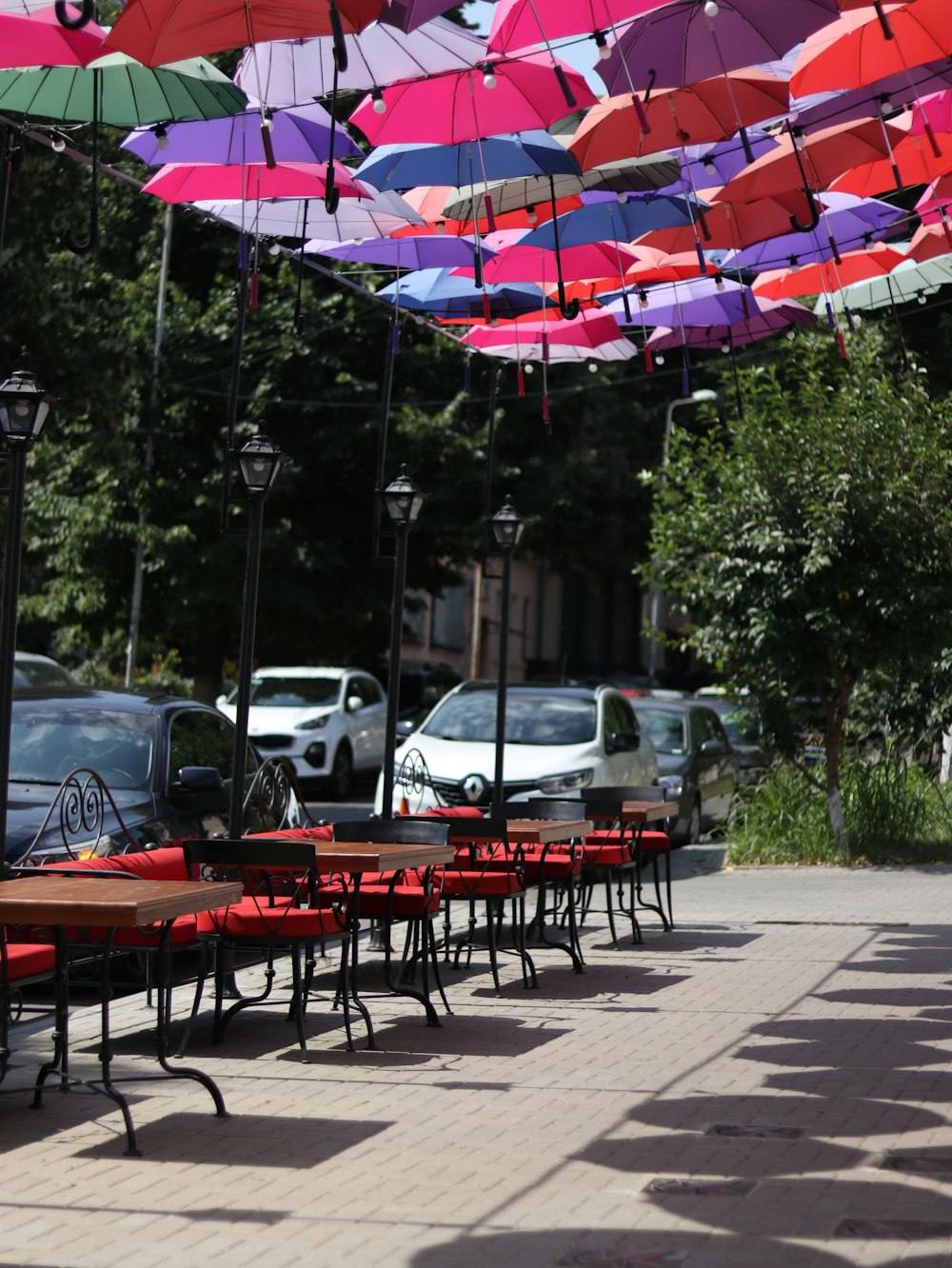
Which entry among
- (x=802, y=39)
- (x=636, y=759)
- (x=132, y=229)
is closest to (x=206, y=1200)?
(x=802, y=39)

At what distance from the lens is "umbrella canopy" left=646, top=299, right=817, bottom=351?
14.3m

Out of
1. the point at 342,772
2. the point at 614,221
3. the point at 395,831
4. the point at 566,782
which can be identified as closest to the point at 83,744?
the point at 395,831

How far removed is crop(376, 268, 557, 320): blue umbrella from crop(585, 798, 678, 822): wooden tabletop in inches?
142

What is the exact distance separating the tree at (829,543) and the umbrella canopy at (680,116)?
8.48 meters

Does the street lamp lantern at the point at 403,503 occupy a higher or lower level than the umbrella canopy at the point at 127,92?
lower

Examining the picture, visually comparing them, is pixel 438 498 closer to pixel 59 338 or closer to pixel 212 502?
pixel 212 502

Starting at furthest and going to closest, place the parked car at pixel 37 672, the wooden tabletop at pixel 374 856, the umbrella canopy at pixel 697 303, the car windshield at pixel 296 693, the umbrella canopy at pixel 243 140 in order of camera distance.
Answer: the car windshield at pixel 296 693 < the parked car at pixel 37 672 < the umbrella canopy at pixel 697 303 < the umbrella canopy at pixel 243 140 < the wooden tabletop at pixel 374 856

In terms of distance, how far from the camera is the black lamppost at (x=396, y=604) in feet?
42.0

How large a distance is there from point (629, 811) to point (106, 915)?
7.15 metres

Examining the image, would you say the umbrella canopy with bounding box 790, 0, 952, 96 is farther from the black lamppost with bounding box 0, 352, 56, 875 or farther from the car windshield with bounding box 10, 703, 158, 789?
the car windshield with bounding box 10, 703, 158, 789

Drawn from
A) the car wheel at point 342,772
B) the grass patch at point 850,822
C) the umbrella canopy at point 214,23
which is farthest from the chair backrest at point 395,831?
the car wheel at point 342,772

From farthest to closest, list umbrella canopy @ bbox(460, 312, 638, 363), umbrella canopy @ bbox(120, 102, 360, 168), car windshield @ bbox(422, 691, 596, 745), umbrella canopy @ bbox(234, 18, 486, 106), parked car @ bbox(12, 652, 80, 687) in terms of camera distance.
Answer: parked car @ bbox(12, 652, 80, 687), car windshield @ bbox(422, 691, 596, 745), umbrella canopy @ bbox(460, 312, 638, 363), umbrella canopy @ bbox(120, 102, 360, 168), umbrella canopy @ bbox(234, 18, 486, 106)

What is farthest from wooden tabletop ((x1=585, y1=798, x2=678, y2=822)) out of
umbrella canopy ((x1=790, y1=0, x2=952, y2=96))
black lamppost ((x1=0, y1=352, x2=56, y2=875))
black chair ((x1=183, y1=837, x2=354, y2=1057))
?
umbrella canopy ((x1=790, y1=0, x2=952, y2=96))

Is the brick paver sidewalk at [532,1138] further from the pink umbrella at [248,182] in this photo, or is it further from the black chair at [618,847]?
the pink umbrella at [248,182]
